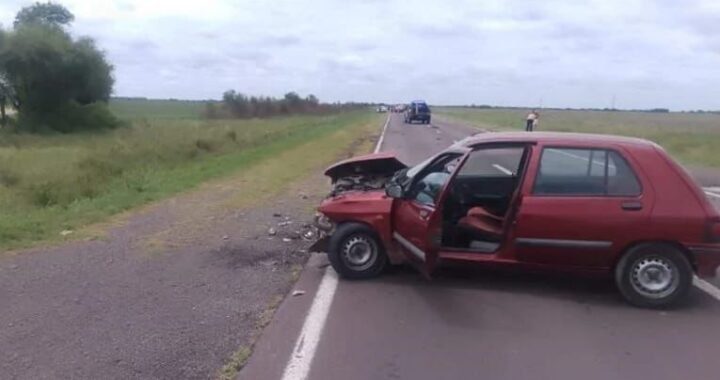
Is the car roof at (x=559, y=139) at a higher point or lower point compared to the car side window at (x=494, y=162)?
higher

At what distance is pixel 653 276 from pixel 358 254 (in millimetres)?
2764

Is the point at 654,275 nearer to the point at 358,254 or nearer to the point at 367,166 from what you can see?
the point at 358,254

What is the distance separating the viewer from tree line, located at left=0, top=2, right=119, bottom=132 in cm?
5341

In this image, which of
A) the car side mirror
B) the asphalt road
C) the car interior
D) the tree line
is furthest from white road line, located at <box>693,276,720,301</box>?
the tree line

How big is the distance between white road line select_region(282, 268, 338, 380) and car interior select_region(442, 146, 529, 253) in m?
1.22

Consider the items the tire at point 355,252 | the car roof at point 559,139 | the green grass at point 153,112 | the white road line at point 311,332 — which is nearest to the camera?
the white road line at point 311,332

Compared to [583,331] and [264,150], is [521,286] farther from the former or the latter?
[264,150]

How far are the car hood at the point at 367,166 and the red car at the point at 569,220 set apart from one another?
1.17m

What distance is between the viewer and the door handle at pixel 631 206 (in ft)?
22.7

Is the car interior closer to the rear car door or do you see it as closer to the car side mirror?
the rear car door

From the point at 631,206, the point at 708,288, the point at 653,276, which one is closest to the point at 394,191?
the point at 631,206

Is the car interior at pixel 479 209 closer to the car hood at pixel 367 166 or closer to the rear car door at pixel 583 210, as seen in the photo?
the rear car door at pixel 583 210

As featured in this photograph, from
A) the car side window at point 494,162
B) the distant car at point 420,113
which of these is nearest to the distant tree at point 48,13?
the distant car at point 420,113

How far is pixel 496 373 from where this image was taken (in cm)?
519
